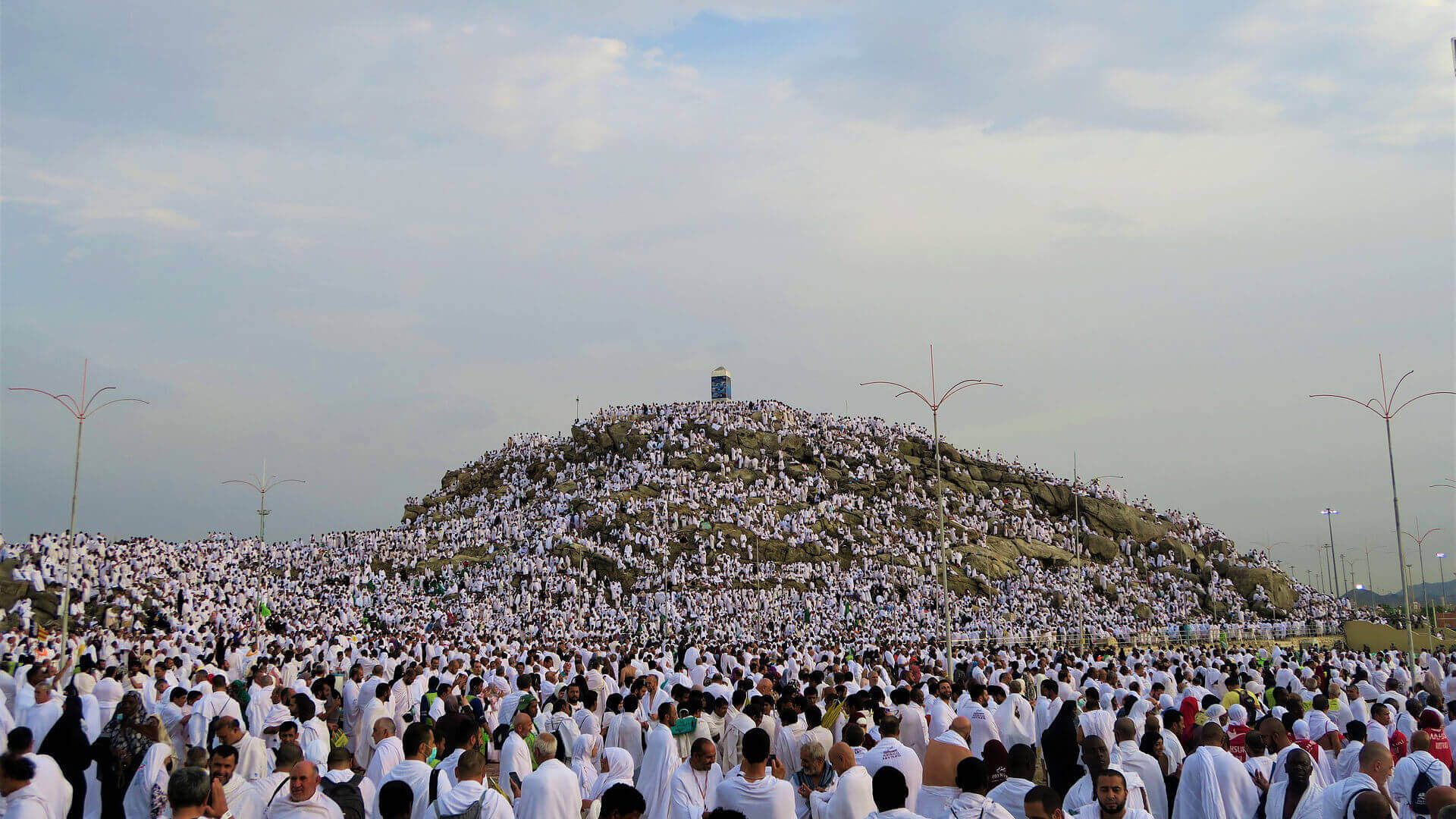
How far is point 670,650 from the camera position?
28.4 m

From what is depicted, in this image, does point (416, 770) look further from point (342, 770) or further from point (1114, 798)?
point (1114, 798)

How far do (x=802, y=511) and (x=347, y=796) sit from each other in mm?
63269

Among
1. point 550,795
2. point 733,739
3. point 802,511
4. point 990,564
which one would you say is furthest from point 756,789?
point 802,511

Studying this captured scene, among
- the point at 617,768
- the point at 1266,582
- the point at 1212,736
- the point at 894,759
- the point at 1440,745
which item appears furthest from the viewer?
the point at 1266,582

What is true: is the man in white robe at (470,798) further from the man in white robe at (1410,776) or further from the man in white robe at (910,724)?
the man in white robe at (1410,776)

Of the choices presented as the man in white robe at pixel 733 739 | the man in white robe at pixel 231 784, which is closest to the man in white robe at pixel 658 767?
the man in white robe at pixel 733 739

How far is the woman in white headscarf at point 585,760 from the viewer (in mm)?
10203

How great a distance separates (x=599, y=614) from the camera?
5488 centimetres

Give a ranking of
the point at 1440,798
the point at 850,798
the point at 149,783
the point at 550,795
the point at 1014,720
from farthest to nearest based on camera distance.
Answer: the point at 1014,720 → the point at 149,783 → the point at 550,795 → the point at 850,798 → the point at 1440,798

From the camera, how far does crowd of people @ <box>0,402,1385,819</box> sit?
803 cm

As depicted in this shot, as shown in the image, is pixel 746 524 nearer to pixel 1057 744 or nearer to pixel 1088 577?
pixel 1088 577

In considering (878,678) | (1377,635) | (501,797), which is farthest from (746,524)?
(501,797)

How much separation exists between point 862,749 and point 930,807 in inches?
64.2

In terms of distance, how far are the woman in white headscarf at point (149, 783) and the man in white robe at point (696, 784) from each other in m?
4.07
